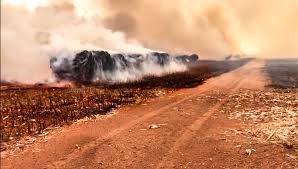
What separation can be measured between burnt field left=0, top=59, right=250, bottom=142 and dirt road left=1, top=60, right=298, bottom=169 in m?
1.19

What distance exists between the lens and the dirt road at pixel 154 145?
42.1ft

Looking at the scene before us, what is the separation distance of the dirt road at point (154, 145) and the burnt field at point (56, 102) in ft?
3.91

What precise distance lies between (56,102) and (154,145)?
9064mm

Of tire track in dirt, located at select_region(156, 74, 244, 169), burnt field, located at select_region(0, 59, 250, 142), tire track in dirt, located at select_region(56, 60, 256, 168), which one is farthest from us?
burnt field, located at select_region(0, 59, 250, 142)

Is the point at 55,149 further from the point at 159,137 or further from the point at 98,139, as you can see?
the point at 159,137

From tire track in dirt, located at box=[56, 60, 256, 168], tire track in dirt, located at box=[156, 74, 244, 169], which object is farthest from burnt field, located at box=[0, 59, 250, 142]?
tire track in dirt, located at box=[156, 74, 244, 169]

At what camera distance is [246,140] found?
15.1 m

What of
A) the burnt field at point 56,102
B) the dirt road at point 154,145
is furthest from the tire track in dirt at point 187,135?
the burnt field at point 56,102

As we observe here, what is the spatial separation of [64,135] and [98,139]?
148 centimetres

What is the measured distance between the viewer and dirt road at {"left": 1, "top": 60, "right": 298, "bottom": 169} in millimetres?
12828

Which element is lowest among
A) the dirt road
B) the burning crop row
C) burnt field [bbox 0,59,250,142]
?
the dirt road

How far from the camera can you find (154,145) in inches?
574

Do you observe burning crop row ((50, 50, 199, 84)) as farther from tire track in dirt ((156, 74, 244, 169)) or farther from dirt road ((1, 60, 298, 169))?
tire track in dirt ((156, 74, 244, 169))

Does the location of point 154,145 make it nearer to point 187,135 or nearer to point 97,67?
point 187,135
